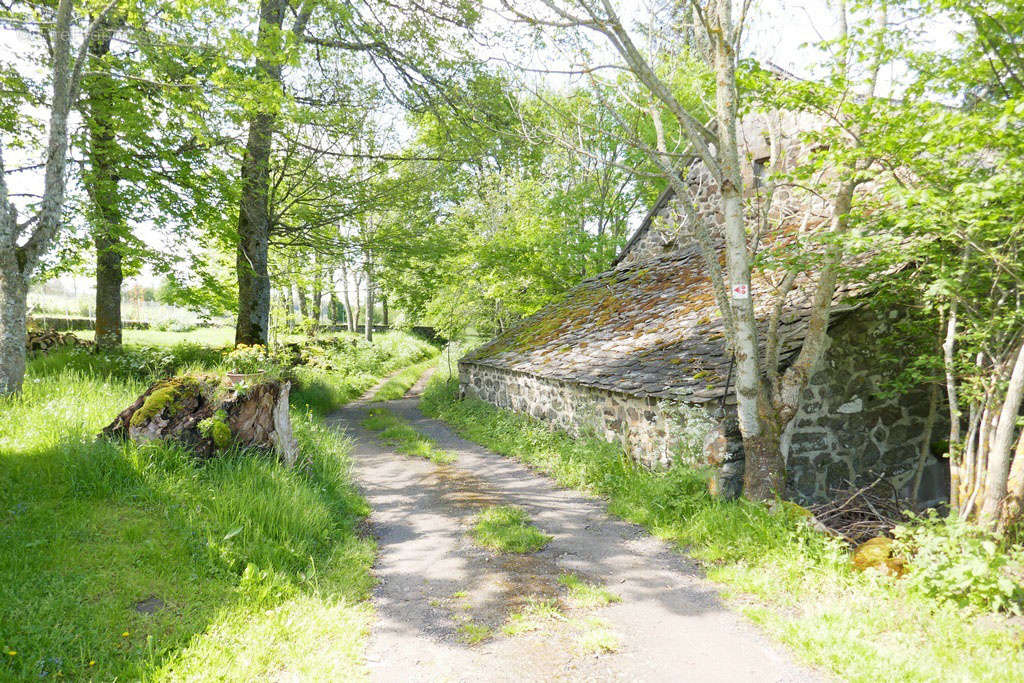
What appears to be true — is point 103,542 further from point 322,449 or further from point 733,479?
point 733,479

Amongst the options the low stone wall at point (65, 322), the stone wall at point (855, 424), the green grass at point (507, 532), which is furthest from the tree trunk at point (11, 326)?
the low stone wall at point (65, 322)

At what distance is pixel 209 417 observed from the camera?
6180mm

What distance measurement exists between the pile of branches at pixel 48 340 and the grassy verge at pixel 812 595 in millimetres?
12279

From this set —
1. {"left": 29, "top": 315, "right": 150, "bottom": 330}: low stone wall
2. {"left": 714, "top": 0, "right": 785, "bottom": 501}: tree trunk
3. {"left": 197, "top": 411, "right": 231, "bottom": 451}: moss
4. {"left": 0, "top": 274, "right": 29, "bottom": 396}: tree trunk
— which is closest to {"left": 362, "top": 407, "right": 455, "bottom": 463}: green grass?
{"left": 197, "top": 411, "right": 231, "bottom": 451}: moss

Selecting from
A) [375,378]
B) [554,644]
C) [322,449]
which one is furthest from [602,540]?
[375,378]

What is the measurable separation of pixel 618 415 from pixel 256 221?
377 inches

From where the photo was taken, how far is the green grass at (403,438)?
32.1ft

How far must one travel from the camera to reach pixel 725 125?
557cm

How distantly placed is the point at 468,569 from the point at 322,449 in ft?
10.8

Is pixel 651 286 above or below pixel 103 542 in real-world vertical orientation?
above

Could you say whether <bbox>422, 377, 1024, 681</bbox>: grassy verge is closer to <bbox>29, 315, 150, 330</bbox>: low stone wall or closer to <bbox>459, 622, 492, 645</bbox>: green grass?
<bbox>459, 622, 492, 645</bbox>: green grass

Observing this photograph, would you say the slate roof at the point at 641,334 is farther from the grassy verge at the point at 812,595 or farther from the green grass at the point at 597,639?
the green grass at the point at 597,639

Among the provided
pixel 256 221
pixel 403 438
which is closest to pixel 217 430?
pixel 403 438

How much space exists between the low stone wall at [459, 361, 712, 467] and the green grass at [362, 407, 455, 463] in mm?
2089
